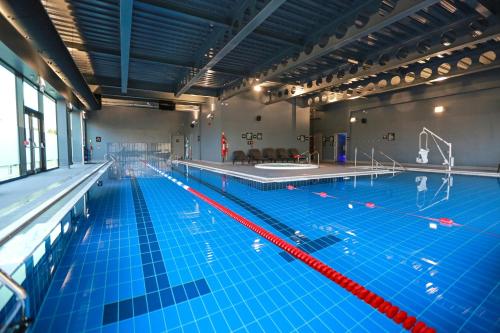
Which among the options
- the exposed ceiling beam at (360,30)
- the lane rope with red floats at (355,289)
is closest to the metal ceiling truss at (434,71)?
the exposed ceiling beam at (360,30)

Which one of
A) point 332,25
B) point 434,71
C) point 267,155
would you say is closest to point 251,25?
point 332,25

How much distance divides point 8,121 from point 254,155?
800 cm

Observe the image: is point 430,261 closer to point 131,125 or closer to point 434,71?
point 434,71

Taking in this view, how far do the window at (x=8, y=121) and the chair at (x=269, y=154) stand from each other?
8268 mm

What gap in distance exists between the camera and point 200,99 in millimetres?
11852

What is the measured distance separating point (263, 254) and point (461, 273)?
155 centimetres

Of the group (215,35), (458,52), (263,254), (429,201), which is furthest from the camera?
(458,52)

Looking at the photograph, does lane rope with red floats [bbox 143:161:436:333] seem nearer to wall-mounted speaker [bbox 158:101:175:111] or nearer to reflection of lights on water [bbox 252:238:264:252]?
reflection of lights on water [bbox 252:238:264:252]

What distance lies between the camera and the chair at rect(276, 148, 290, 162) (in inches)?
447

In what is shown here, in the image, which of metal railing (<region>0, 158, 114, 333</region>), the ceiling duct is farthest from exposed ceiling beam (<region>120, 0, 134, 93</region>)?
metal railing (<region>0, 158, 114, 333</region>)

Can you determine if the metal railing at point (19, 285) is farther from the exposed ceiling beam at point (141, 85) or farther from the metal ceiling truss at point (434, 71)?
the metal ceiling truss at point (434, 71)

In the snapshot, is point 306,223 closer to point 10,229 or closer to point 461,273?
point 461,273

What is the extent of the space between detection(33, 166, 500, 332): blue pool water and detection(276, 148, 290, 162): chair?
25.2ft

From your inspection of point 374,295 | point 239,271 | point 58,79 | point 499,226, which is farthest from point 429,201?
point 58,79
